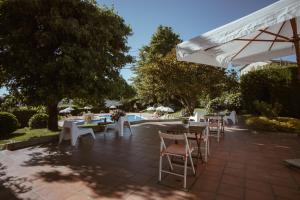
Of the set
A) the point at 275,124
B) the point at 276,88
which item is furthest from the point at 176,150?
the point at 276,88

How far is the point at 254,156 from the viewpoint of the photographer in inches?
206

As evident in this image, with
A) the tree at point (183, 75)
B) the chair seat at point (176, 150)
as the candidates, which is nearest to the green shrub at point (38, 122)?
the tree at point (183, 75)

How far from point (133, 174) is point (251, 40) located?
3.86 meters

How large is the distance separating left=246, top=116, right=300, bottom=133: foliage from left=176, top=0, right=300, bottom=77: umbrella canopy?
14.0 ft

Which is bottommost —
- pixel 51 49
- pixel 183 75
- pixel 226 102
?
pixel 226 102

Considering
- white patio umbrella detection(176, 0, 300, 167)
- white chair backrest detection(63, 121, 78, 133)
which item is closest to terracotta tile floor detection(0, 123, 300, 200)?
white chair backrest detection(63, 121, 78, 133)

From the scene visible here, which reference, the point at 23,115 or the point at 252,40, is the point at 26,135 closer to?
the point at 23,115

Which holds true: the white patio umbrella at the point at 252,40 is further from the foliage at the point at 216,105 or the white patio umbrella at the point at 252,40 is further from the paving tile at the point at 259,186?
the foliage at the point at 216,105

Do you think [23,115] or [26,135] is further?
[23,115]

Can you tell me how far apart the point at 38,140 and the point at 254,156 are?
6890 mm

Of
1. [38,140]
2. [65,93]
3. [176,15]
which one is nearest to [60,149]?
[38,140]

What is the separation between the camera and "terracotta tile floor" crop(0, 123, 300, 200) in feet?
10.7

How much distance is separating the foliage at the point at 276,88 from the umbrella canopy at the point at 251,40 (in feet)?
22.1

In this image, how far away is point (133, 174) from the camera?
160 inches
